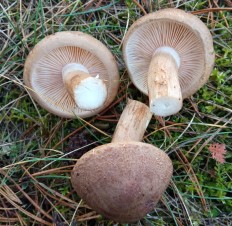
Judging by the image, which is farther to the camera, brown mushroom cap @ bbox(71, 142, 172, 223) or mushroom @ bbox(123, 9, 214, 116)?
mushroom @ bbox(123, 9, 214, 116)

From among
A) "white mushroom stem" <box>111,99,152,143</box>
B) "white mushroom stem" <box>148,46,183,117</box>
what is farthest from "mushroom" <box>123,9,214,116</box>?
"white mushroom stem" <box>111,99,152,143</box>

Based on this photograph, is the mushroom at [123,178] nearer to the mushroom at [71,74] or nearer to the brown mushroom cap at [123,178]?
the brown mushroom cap at [123,178]

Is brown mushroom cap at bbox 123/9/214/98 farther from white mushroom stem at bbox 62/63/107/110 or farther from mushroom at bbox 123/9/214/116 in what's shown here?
white mushroom stem at bbox 62/63/107/110

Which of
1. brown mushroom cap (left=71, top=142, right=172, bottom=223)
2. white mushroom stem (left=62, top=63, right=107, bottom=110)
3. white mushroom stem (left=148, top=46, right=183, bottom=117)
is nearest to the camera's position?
brown mushroom cap (left=71, top=142, right=172, bottom=223)

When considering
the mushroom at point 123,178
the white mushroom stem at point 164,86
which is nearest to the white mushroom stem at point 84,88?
the white mushroom stem at point 164,86

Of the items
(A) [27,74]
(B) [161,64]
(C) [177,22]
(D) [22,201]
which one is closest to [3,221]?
(D) [22,201]

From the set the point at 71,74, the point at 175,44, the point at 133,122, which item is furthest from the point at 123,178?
the point at 175,44
